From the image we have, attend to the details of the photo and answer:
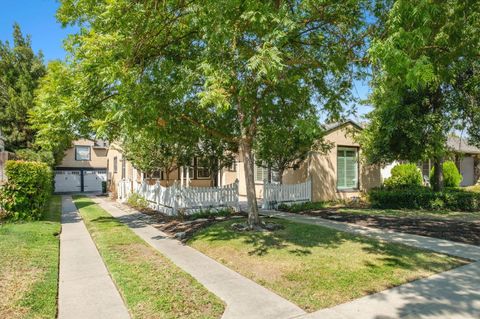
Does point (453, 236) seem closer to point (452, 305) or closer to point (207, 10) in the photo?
point (452, 305)

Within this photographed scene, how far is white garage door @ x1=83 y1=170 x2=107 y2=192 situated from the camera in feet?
108

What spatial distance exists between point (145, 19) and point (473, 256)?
8.06 meters

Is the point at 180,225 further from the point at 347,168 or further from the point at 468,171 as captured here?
the point at 468,171

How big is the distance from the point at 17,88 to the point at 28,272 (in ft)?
79.7

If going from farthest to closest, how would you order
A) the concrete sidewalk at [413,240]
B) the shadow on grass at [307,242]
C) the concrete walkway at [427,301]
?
1. the concrete sidewalk at [413,240]
2. the shadow on grass at [307,242]
3. the concrete walkway at [427,301]

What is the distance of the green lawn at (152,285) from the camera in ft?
13.6

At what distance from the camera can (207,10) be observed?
6016 millimetres

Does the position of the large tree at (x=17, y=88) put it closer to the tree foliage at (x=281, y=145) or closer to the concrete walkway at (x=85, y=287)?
the tree foliage at (x=281, y=145)

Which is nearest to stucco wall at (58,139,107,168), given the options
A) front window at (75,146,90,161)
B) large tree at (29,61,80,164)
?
front window at (75,146,90,161)

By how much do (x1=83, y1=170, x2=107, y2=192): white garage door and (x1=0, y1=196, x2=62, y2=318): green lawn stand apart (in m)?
Answer: 25.3

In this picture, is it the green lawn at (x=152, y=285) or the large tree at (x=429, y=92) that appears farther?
the large tree at (x=429, y=92)

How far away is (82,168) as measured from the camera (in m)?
33.1

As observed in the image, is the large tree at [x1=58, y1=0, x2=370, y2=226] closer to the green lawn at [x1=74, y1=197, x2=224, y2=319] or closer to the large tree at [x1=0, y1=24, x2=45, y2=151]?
the green lawn at [x1=74, y1=197, x2=224, y2=319]

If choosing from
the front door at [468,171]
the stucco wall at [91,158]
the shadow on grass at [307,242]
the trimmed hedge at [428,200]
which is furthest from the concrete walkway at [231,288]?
the stucco wall at [91,158]
